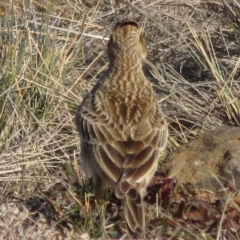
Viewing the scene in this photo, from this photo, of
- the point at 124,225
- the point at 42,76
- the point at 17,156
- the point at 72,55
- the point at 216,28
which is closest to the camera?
the point at 124,225

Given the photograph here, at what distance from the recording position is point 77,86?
7.44 m

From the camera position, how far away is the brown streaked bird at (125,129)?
485 centimetres

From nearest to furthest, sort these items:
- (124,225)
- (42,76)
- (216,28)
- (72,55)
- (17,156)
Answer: (124,225), (17,156), (42,76), (72,55), (216,28)

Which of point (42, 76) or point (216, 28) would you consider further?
point (216, 28)

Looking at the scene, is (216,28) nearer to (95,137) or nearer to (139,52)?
(139,52)

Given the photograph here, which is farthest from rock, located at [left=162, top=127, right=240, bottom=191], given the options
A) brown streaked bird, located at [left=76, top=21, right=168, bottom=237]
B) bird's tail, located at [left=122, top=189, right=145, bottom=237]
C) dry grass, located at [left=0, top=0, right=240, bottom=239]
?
bird's tail, located at [left=122, top=189, right=145, bottom=237]

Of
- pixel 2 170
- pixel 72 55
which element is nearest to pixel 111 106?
pixel 2 170

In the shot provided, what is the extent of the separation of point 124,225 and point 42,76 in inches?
85.4

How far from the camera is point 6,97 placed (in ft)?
22.4

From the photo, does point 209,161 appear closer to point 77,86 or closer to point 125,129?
point 125,129

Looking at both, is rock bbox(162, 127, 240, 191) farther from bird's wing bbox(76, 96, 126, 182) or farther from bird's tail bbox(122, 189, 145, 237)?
bird's tail bbox(122, 189, 145, 237)

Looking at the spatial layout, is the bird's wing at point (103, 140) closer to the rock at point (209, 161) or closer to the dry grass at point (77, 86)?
the dry grass at point (77, 86)

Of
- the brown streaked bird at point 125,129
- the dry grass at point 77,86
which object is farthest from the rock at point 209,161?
the dry grass at point 77,86

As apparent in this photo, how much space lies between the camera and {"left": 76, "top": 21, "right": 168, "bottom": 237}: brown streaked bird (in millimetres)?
4848
